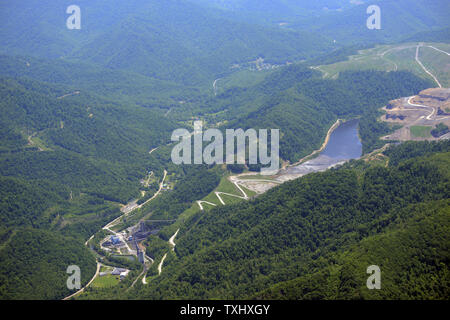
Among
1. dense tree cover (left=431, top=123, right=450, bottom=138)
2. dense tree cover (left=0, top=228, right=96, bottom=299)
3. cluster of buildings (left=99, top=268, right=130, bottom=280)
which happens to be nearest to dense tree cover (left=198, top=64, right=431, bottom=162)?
dense tree cover (left=431, top=123, right=450, bottom=138)

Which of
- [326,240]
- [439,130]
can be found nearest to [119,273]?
[326,240]

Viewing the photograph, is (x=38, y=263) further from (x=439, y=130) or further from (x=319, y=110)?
(x=319, y=110)

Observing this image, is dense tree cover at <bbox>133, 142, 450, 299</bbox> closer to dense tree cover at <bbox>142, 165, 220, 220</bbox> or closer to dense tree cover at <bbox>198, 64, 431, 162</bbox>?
dense tree cover at <bbox>142, 165, 220, 220</bbox>

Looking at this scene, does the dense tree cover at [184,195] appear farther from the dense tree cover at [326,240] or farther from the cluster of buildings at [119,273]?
the cluster of buildings at [119,273]

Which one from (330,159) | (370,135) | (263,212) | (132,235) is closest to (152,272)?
(132,235)

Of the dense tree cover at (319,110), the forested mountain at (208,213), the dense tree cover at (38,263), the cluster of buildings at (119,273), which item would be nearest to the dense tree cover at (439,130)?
the dense tree cover at (319,110)
